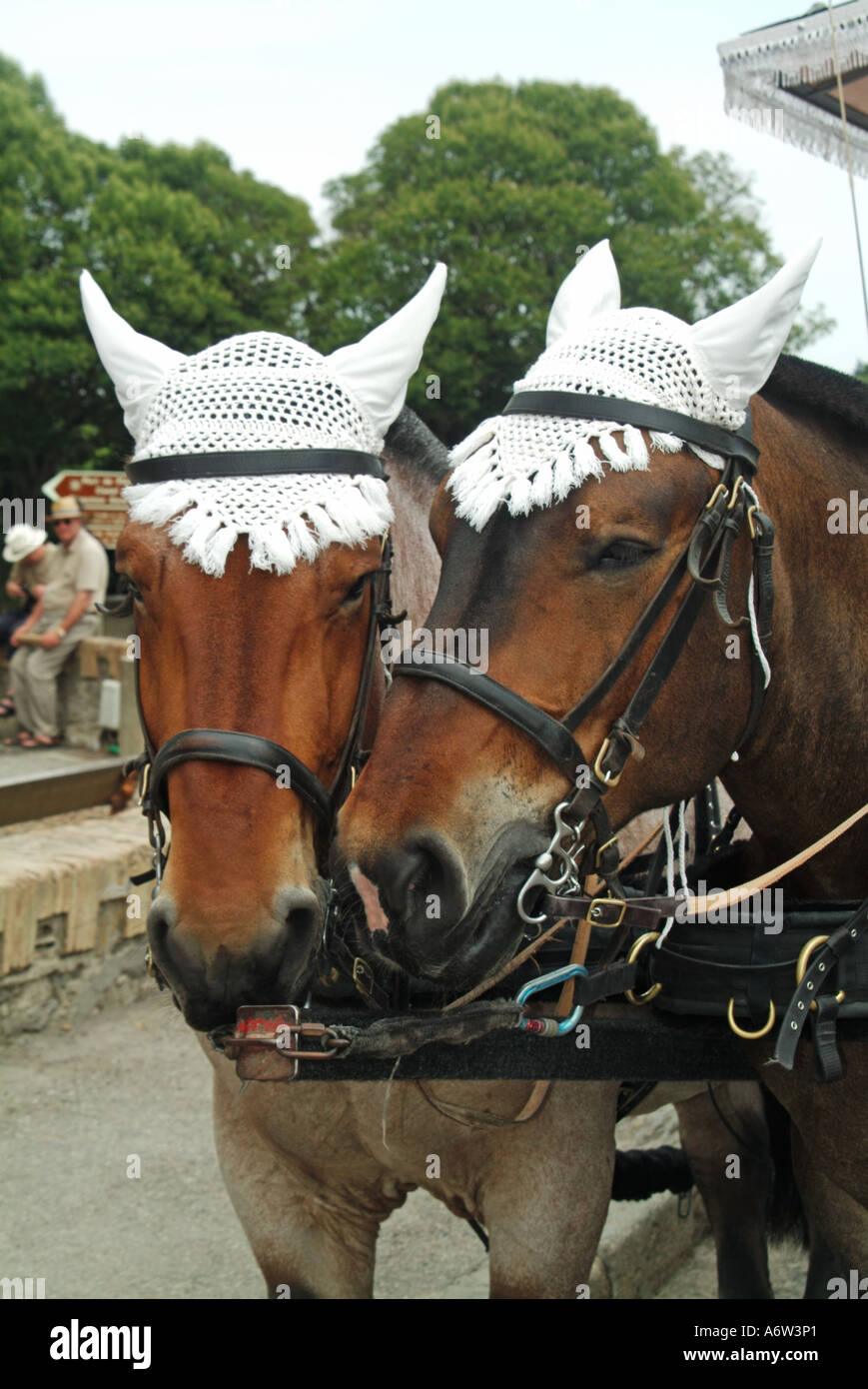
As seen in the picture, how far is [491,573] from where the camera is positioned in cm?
187

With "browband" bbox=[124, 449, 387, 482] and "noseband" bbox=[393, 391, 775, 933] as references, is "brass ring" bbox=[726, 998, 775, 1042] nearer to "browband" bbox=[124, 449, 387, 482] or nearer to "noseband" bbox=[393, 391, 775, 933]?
"noseband" bbox=[393, 391, 775, 933]

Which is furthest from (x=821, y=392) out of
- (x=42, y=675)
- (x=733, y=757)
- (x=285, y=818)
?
(x=42, y=675)

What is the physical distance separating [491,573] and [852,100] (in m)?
3.34

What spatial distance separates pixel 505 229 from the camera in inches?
827

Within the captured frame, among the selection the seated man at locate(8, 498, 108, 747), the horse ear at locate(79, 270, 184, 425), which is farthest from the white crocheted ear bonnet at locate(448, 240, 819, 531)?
the seated man at locate(8, 498, 108, 747)

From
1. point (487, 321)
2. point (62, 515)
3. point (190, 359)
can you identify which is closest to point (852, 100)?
point (190, 359)

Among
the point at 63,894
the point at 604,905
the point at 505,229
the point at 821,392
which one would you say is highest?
the point at 505,229

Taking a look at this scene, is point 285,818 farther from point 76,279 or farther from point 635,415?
point 76,279

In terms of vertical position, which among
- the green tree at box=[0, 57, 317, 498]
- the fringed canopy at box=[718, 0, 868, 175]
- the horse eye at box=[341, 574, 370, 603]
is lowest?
Answer: the horse eye at box=[341, 574, 370, 603]

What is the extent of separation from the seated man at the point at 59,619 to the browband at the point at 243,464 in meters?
7.75

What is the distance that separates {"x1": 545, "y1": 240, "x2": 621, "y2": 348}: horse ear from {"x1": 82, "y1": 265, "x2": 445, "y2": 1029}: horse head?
303mm

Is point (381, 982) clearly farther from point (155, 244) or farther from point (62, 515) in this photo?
point (155, 244)

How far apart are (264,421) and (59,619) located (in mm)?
8188

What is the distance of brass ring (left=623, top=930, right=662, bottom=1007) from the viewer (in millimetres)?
2263
